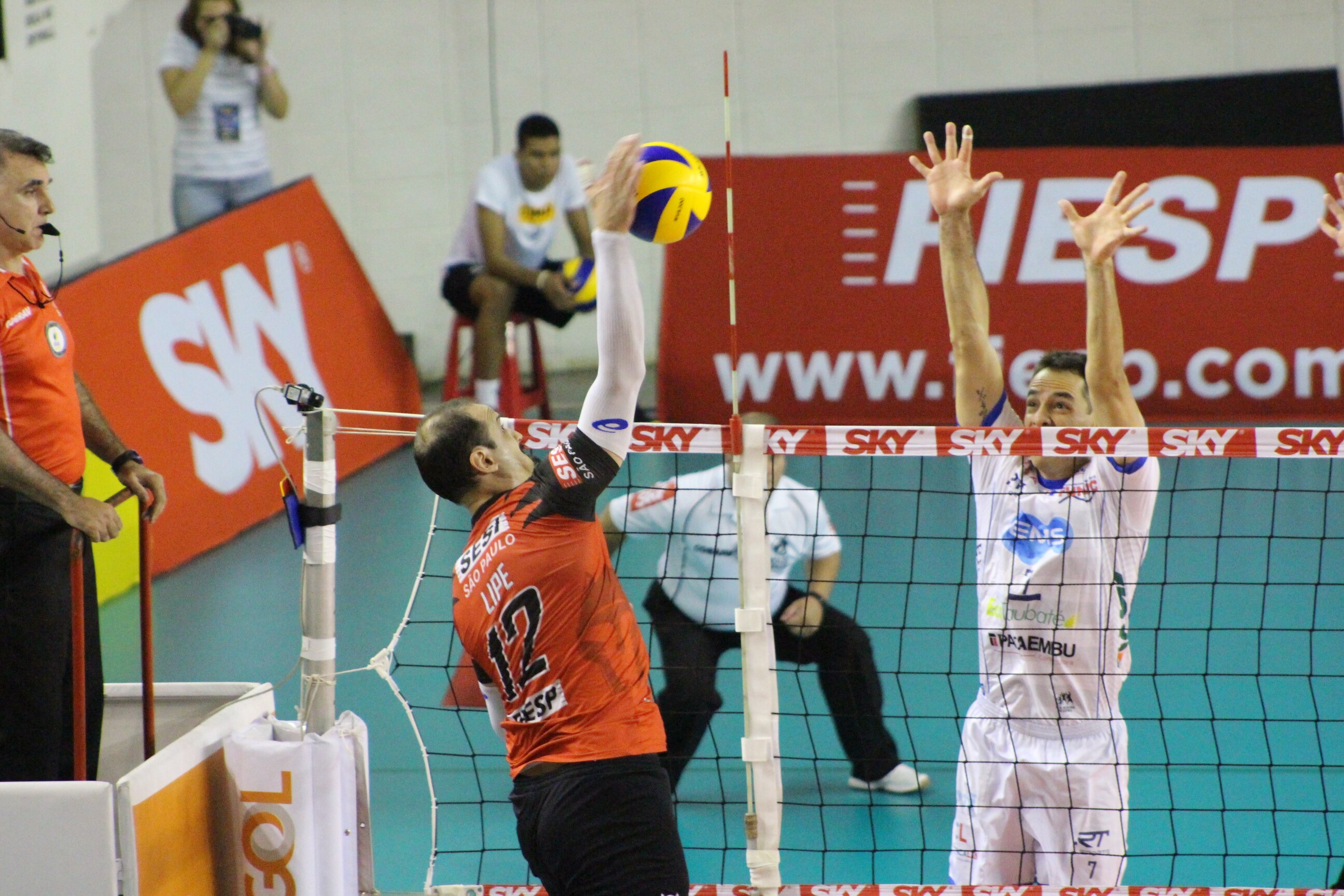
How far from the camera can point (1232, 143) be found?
13.8m

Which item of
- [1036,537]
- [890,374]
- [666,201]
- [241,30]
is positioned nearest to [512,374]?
[890,374]

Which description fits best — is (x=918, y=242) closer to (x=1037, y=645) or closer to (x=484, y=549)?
(x=1037, y=645)

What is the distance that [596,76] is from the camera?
14039mm

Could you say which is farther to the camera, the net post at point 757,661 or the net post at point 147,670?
the net post at point 757,661

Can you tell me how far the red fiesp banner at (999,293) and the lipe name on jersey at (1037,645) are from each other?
21.4ft

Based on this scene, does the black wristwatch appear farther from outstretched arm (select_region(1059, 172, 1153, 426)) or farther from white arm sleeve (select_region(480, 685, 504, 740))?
outstretched arm (select_region(1059, 172, 1153, 426))

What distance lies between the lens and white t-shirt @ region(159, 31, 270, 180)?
1130cm

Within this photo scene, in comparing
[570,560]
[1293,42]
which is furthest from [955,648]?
[1293,42]

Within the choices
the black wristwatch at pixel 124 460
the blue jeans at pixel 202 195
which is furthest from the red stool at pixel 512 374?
the black wristwatch at pixel 124 460

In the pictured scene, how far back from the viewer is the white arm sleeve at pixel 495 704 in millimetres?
3393

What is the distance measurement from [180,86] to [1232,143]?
378 inches

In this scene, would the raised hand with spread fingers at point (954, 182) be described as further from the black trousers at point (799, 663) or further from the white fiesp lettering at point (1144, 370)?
the white fiesp lettering at point (1144, 370)

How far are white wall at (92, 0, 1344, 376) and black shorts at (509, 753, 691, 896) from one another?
1092cm

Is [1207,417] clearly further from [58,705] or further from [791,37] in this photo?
[58,705]
